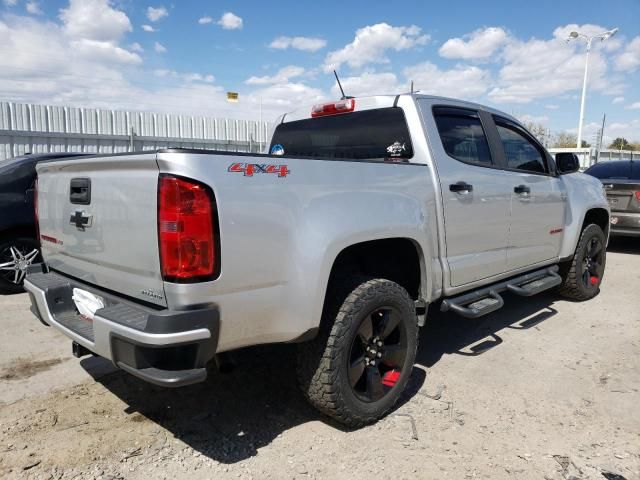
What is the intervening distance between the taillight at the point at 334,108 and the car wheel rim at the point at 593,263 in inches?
133

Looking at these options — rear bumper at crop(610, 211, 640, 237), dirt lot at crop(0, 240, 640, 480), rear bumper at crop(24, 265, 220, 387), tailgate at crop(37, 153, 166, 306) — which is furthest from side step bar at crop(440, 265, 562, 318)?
rear bumper at crop(610, 211, 640, 237)

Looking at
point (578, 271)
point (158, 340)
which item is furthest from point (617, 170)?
point (158, 340)

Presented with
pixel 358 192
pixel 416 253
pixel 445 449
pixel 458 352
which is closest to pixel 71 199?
pixel 358 192

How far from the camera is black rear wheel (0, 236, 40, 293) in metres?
5.58

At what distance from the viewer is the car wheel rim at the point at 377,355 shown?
114 inches

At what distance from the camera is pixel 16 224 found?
5547mm

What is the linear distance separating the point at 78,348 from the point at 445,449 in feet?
7.04

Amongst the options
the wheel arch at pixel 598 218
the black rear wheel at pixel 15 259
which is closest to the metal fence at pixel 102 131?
the black rear wheel at pixel 15 259

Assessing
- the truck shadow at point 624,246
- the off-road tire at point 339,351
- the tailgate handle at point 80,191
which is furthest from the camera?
the truck shadow at point 624,246

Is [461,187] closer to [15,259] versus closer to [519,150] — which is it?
[519,150]

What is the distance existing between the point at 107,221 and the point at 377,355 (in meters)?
1.68

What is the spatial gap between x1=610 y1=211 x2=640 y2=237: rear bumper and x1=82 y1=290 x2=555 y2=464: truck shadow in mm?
5431

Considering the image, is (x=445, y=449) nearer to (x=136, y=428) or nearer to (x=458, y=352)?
(x=458, y=352)

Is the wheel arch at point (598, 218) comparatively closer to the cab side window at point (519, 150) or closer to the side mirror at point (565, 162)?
the side mirror at point (565, 162)
